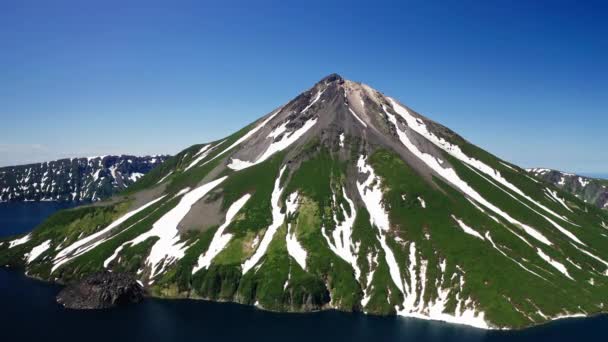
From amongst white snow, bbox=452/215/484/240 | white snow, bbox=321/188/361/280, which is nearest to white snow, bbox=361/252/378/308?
white snow, bbox=321/188/361/280

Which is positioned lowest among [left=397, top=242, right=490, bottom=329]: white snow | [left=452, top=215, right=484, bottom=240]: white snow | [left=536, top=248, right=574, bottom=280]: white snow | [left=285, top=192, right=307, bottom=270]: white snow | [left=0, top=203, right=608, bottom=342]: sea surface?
[left=0, top=203, right=608, bottom=342]: sea surface

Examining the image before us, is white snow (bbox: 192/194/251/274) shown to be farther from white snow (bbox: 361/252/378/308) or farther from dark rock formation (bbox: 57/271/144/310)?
white snow (bbox: 361/252/378/308)

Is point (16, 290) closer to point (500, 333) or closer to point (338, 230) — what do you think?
point (338, 230)

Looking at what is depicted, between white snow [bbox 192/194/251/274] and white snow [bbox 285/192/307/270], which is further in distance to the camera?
white snow [bbox 192/194/251/274]

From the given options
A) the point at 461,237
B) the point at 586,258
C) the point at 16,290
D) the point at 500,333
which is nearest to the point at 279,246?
the point at 461,237

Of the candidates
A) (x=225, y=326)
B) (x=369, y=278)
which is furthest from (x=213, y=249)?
(x=369, y=278)
